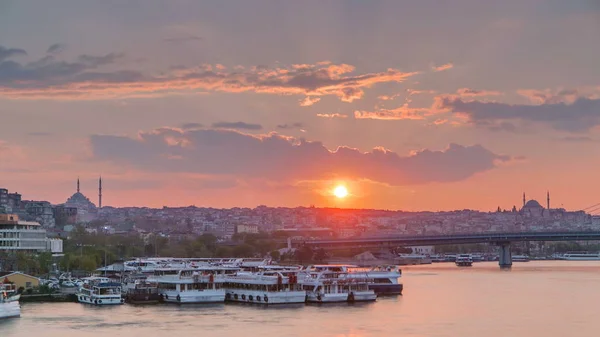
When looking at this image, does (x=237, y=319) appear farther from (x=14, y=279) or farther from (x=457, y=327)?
(x=14, y=279)

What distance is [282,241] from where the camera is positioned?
471 feet

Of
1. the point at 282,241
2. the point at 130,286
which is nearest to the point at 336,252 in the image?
the point at 282,241

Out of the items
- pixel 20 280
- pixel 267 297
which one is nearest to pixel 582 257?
pixel 267 297

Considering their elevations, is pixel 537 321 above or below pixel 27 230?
below

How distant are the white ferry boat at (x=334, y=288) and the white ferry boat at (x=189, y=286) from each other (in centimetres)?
440

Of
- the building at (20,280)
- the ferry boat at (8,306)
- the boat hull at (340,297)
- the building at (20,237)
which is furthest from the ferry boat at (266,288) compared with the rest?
the building at (20,237)

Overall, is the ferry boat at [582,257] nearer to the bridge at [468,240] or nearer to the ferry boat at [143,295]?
the bridge at [468,240]

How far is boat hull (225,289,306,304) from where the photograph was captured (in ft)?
184

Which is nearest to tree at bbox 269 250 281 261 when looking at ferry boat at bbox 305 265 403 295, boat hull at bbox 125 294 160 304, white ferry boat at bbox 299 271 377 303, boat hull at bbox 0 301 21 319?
ferry boat at bbox 305 265 403 295

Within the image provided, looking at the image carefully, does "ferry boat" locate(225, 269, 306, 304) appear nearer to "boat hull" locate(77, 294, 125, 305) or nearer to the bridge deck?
"boat hull" locate(77, 294, 125, 305)

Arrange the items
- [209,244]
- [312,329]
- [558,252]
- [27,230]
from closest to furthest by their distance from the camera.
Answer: [312,329], [27,230], [209,244], [558,252]

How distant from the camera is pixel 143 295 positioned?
186 feet

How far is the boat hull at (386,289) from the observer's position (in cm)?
6338

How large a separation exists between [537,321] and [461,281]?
103ft
